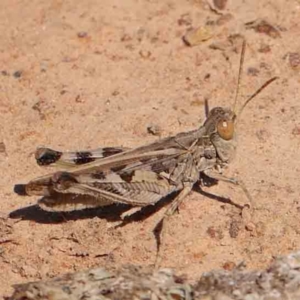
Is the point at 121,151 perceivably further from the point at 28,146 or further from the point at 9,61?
the point at 9,61

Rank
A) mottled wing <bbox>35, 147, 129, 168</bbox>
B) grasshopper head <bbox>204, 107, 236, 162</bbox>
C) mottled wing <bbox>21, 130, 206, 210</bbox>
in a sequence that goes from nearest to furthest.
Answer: mottled wing <bbox>21, 130, 206, 210</bbox>
mottled wing <bbox>35, 147, 129, 168</bbox>
grasshopper head <bbox>204, 107, 236, 162</bbox>

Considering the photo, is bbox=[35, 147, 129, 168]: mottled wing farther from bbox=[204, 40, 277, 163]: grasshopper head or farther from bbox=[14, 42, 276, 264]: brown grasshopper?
bbox=[204, 40, 277, 163]: grasshopper head

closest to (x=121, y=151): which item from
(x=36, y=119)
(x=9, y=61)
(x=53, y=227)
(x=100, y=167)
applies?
(x=100, y=167)

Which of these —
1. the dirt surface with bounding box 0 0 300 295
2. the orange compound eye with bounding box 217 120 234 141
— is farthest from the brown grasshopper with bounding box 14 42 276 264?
the dirt surface with bounding box 0 0 300 295

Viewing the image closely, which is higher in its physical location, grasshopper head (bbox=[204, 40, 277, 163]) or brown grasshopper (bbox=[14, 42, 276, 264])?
grasshopper head (bbox=[204, 40, 277, 163])

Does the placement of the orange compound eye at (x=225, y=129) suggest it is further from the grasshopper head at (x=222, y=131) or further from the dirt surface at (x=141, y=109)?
the dirt surface at (x=141, y=109)

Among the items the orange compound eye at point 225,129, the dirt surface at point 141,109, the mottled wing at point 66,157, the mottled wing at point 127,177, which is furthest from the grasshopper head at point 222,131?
the mottled wing at point 66,157

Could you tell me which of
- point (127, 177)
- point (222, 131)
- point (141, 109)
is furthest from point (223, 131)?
point (141, 109)

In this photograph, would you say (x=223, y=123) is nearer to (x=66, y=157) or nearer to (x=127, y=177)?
(x=127, y=177)
